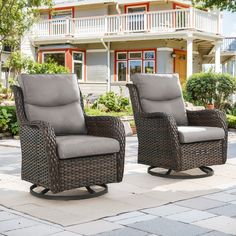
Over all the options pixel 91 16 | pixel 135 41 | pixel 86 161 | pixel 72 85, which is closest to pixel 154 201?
pixel 86 161

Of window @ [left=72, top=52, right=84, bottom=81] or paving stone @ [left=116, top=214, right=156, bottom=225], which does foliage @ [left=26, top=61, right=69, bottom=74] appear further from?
paving stone @ [left=116, top=214, right=156, bottom=225]

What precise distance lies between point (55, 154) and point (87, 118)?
99cm

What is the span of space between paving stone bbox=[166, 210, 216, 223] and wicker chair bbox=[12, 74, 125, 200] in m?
0.90

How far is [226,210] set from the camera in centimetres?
427

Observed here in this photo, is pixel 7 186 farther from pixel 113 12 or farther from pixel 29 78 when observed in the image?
pixel 113 12

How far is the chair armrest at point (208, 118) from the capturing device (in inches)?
235

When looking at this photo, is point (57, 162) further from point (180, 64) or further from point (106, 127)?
point (180, 64)

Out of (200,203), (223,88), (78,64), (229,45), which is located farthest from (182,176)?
(229,45)

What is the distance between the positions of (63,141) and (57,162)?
0.20 meters

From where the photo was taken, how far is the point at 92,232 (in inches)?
142

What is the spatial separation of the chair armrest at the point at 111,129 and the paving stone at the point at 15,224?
1.21 metres

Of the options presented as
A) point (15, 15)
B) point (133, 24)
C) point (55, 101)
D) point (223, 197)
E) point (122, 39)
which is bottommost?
point (223, 197)

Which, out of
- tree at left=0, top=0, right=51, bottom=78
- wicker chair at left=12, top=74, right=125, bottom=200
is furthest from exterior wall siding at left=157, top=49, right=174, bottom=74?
wicker chair at left=12, top=74, right=125, bottom=200

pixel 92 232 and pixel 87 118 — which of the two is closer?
pixel 92 232
